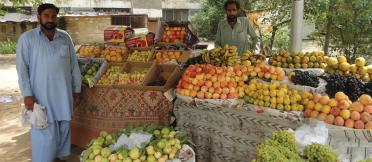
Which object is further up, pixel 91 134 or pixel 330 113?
pixel 330 113

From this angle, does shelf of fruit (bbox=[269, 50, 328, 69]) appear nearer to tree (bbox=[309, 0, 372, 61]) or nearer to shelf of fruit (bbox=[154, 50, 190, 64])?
shelf of fruit (bbox=[154, 50, 190, 64])

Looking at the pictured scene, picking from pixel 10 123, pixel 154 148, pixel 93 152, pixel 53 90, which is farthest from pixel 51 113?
pixel 10 123

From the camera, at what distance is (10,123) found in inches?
264

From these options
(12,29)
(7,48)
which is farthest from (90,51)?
(12,29)

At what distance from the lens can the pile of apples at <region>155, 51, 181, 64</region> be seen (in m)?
5.36

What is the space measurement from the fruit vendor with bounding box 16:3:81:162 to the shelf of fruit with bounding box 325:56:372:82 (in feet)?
10.4

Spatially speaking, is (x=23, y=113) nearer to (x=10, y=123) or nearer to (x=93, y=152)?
(x=93, y=152)

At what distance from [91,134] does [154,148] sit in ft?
6.69

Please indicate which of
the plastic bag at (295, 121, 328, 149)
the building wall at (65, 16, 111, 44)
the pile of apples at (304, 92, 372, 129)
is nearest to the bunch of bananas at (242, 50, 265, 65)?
the pile of apples at (304, 92, 372, 129)

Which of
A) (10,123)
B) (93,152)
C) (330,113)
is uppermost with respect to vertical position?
(330,113)

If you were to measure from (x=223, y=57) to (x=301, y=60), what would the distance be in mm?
985


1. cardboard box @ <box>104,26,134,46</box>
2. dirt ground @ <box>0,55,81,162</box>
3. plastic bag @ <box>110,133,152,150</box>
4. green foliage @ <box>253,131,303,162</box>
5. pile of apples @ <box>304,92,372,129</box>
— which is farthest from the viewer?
cardboard box @ <box>104,26,134,46</box>

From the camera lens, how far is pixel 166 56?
5414mm

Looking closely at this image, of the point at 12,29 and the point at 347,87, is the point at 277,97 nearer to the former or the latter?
the point at 347,87
